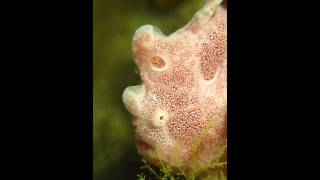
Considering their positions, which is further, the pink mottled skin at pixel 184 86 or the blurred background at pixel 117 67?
the blurred background at pixel 117 67

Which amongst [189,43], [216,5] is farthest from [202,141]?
[216,5]

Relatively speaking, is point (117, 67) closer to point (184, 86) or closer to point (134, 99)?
point (134, 99)

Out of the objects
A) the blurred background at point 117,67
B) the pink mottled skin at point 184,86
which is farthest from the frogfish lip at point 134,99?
the blurred background at point 117,67

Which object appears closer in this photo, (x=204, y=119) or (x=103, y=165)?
(x=204, y=119)

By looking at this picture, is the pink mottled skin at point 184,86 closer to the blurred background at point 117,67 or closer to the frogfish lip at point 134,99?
the frogfish lip at point 134,99

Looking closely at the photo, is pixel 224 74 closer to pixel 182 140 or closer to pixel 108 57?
pixel 182 140

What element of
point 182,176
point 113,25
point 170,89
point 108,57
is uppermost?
point 113,25
